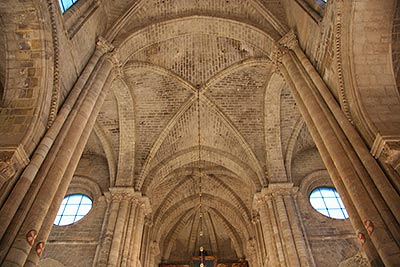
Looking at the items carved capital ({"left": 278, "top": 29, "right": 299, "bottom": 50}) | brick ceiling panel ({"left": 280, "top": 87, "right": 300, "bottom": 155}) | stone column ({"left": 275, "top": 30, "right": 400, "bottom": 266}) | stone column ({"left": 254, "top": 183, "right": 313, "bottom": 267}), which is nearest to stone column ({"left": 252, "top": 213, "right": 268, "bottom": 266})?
stone column ({"left": 254, "top": 183, "right": 313, "bottom": 267})

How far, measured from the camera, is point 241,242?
65.2 feet

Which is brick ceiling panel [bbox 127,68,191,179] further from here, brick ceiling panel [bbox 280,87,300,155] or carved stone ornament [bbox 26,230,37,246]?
carved stone ornament [bbox 26,230,37,246]

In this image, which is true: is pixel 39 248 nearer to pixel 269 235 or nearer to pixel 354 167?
pixel 354 167

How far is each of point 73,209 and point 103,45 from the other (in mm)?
6897

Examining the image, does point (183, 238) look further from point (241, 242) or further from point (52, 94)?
point (52, 94)

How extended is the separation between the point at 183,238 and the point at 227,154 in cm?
829

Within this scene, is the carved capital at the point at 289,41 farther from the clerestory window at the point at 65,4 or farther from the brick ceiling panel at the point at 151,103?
the clerestory window at the point at 65,4

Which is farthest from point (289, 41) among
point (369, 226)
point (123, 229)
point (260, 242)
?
point (260, 242)

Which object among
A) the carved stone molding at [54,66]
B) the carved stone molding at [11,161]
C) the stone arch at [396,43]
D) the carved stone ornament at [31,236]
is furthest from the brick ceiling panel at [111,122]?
the stone arch at [396,43]

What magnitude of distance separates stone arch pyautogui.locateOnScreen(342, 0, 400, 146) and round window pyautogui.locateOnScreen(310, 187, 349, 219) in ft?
23.6

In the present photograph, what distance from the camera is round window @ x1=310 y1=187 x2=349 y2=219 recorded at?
1274 cm

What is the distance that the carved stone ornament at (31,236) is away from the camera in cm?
494

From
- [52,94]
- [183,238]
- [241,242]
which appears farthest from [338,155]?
[183,238]

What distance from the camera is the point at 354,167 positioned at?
5863mm
